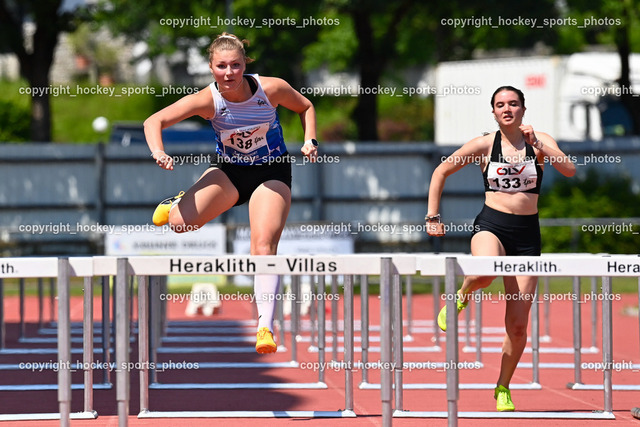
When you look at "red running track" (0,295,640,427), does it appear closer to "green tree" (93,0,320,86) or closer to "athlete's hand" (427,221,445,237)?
"athlete's hand" (427,221,445,237)

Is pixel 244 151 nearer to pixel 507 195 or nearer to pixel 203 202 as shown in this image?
pixel 203 202

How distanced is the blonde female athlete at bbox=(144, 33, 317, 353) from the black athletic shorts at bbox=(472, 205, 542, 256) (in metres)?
1.35

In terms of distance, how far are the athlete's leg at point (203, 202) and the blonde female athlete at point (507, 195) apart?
1308 mm

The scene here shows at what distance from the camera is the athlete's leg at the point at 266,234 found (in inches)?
271

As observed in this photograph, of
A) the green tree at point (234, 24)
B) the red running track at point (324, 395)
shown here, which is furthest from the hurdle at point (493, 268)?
the green tree at point (234, 24)

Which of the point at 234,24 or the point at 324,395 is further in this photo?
the point at 234,24

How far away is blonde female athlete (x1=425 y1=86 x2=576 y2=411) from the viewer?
289 inches

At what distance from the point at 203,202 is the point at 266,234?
45 centimetres

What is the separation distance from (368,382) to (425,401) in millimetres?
971

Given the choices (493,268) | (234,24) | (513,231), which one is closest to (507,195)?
(513,231)

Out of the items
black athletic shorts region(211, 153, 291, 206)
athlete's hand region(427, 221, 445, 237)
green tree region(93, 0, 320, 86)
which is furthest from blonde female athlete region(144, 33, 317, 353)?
green tree region(93, 0, 320, 86)

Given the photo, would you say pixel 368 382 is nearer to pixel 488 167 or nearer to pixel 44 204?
pixel 488 167

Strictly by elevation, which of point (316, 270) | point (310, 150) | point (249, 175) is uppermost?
point (310, 150)

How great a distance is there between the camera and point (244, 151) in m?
7.11
